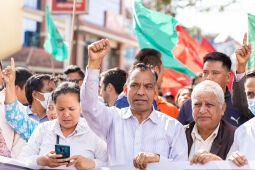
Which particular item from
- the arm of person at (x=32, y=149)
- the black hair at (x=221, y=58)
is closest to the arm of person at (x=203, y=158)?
the arm of person at (x=32, y=149)

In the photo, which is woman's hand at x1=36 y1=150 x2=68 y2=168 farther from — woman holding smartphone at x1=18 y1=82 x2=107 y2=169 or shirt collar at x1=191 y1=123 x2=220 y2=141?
shirt collar at x1=191 y1=123 x2=220 y2=141

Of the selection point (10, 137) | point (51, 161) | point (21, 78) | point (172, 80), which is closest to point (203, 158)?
point (51, 161)

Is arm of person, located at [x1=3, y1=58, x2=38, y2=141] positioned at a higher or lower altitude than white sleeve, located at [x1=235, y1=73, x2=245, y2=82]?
lower

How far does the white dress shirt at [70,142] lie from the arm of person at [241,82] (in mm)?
1331

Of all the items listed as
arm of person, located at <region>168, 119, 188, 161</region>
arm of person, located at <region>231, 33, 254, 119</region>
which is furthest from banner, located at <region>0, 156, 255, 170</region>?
arm of person, located at <region>231, 33, 254, 119</region>

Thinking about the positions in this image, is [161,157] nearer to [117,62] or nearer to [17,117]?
[17,117]

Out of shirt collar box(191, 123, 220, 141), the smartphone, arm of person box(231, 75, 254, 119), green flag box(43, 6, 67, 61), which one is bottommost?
the smartphone

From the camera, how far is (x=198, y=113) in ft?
10.6

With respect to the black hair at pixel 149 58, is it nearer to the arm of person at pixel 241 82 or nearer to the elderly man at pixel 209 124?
the arm of person at pixel 241 82

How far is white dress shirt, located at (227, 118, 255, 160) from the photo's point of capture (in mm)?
2803

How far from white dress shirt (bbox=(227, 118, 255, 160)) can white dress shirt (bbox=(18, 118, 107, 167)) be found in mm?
975

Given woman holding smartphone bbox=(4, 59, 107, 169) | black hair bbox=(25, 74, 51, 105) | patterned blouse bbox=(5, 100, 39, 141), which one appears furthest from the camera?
black hair bbox=(25, 74, 51, 105)

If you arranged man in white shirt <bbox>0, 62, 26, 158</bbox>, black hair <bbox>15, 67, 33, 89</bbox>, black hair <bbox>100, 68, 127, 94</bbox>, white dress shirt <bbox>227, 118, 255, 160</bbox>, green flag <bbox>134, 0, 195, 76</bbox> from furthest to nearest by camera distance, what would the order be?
green flag <bbox>134, 0, 195, 76</bbox> → black hair <bbox>15, 67, 33, 89</bbox> → black hair <bbox>100, 68, 127, 94</bbox> → man in white shirt <bbox>0, 62, 26, 158</bbox> → white dress shirt <bbox>227, 118, 255, 160</bbox>

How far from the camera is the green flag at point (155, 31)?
6758mm
